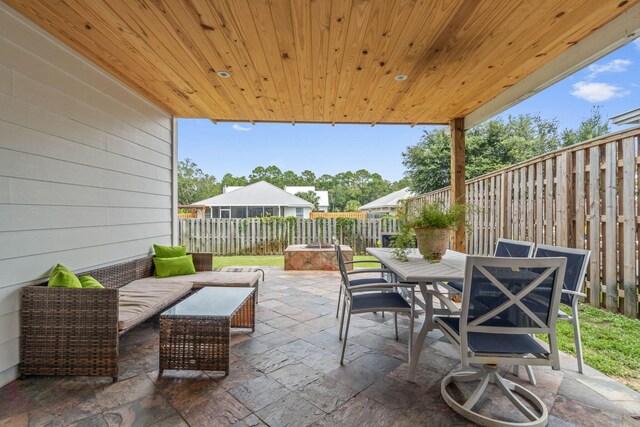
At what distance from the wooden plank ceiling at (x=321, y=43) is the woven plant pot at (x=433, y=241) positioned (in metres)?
1.52

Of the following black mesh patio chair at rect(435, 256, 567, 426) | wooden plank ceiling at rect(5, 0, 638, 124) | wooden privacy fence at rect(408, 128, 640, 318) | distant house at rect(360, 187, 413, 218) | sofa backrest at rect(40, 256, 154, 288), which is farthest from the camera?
distant house at rect(360, 187, 413, 218)

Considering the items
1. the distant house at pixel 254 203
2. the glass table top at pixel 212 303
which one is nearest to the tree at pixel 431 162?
the distant house at pixel 254 203

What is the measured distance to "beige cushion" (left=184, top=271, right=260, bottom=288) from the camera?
3252 mm

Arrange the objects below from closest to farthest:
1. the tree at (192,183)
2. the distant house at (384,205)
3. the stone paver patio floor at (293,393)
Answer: the stone paver patio floor at (293,393) < the distant house at (384,205) < the tree at (192,183)

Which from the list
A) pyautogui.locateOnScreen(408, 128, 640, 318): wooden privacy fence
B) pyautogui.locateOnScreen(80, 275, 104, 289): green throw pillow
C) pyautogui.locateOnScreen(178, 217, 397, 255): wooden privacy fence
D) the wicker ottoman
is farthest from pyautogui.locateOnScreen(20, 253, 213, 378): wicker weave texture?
pyautogui.locateOnScreen(178, 217, 397, 255): wooden privacy fence

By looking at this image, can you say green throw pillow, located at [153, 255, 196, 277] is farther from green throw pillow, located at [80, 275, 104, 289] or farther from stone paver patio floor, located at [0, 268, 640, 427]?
green throw pillow, located at [80, 275, 104, 289]

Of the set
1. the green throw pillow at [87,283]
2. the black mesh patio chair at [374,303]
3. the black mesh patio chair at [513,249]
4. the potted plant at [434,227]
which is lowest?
the black mesh patio chair at [374,303]

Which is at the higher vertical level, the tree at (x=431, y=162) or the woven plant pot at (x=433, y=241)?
the tree at (x=431, y=162)

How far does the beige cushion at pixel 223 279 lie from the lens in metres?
3.25

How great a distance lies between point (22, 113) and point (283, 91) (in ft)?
7.25

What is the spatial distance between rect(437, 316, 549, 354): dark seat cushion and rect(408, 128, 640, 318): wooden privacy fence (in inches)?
47.8

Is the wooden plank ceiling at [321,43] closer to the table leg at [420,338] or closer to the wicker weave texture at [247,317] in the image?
the table leg at [420,338]

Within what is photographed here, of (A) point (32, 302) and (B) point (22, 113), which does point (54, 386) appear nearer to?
(A) point (32, 302)

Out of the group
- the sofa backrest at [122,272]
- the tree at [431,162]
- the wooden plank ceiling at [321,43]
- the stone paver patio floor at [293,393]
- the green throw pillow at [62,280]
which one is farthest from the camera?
the tree at [431,162]
